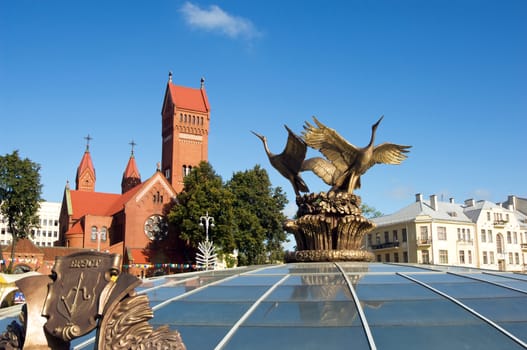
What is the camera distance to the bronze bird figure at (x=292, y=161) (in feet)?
50.1

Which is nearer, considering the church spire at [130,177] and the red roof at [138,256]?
the red roof at [138,256]

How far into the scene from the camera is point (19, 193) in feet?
150

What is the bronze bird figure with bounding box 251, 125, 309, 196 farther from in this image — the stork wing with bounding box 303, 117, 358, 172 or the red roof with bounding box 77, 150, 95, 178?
the red roof with bounding box 77, 150, 95, 178

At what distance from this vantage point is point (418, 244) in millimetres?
54031

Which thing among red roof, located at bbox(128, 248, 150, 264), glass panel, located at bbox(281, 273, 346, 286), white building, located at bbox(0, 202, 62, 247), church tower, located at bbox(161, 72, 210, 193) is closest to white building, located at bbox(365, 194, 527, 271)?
red roof, located at bbox(128, 248, 150, 264)

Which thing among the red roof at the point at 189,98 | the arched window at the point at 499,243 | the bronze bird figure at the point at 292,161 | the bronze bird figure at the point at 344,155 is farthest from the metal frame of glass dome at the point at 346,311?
the red roof at the point at 189,98

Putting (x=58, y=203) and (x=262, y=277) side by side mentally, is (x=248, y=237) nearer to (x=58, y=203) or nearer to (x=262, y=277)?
(x=262, y=277)

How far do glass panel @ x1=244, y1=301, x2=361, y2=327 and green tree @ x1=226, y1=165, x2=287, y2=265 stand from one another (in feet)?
152

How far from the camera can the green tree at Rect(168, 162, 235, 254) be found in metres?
50.9

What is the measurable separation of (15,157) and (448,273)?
44.2 metres

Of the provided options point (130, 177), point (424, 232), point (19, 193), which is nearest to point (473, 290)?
point (19, 193)

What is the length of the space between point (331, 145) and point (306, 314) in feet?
26.8

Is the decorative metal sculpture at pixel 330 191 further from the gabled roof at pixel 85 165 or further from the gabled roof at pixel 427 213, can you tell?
the gabled roof at pixel 85 165

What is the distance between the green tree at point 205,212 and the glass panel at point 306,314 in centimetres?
4307
